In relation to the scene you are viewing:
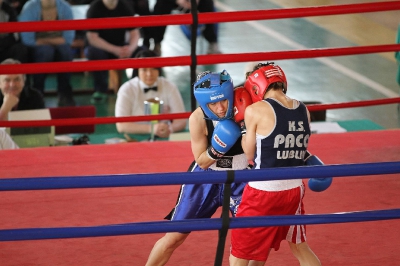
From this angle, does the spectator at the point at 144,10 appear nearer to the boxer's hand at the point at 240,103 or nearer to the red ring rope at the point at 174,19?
the red ring rope at the point at 174,19

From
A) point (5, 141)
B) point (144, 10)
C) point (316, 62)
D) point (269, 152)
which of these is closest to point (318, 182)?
point (269, 152)

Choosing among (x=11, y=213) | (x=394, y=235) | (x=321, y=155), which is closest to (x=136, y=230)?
(x=11, y=213)

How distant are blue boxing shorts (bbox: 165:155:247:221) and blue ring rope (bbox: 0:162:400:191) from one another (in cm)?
57

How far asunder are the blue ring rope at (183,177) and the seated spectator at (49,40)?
17.8 ft

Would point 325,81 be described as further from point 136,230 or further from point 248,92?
point 136,230

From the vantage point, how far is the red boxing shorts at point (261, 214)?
10.1ft

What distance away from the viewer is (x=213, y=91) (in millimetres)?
3098

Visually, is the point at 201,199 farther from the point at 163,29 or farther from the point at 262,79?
the point at 163,29

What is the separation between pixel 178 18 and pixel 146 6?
5.49m

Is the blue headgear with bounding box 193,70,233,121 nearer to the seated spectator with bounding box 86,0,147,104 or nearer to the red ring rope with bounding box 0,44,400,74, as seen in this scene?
the red ring rope with bounding box 0,44,400,74

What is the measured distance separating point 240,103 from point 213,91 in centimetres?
15

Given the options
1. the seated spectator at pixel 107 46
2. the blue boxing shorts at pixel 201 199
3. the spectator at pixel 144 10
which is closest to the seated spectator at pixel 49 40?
the seated spectator at pixel 107 46

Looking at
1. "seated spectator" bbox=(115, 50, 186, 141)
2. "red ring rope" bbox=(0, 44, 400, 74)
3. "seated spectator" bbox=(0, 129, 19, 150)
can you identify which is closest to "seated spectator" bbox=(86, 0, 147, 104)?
"seated spectator" bbox=(115, 50, 186, 141)

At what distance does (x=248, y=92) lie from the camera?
10.5ft
